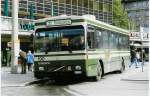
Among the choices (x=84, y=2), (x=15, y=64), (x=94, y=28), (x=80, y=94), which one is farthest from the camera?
(x=84, y=2)

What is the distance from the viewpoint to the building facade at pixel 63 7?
57.3m

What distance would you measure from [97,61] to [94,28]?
5.05 ft

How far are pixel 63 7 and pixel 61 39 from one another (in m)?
44.4

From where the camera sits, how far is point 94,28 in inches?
873

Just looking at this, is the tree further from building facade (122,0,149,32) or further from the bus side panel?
the bus side panel

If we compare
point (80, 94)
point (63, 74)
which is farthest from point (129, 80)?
point (80, 94)

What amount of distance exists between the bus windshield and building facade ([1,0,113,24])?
31110 millimetres

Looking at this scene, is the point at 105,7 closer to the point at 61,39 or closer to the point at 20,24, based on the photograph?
the point at 20,24

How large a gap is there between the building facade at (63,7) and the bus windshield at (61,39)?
31.1m

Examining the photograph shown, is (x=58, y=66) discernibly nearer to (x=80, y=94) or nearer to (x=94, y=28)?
(x=94, y=28)

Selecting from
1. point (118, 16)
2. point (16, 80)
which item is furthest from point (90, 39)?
point (118, 16)

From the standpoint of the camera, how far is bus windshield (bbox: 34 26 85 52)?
2059cm

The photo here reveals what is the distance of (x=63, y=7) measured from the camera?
64875 mm

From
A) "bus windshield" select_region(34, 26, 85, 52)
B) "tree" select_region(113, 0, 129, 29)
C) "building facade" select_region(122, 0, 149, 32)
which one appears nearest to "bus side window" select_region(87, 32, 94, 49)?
"bus windshield" select_region(34, 26, 85, 52)
